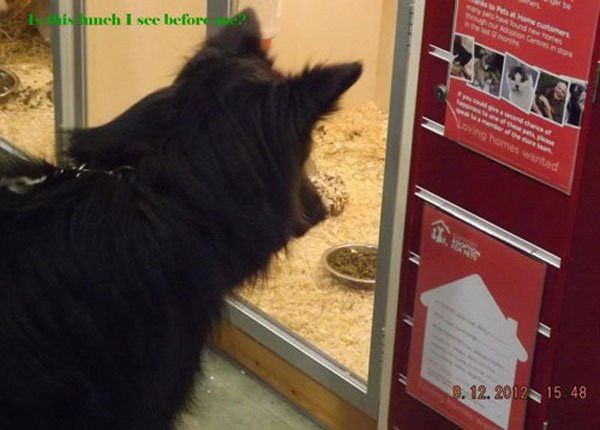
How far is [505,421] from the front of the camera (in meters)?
2.08

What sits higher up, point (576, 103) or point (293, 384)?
point (576, 103)

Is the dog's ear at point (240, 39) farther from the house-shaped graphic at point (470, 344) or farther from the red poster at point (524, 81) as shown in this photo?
the house-shaped graphic at point (470, 344)

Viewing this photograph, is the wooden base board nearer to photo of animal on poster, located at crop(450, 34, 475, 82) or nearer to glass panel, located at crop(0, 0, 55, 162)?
photo of animal on poster, located at crop(450, 34, 475, 82)

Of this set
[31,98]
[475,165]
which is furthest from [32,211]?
[31,98]

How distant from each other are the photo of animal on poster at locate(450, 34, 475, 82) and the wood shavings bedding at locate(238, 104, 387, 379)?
0.82 metres

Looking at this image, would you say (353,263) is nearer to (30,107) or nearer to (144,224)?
(144,224)

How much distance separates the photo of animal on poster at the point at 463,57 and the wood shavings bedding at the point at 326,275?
2.68ft

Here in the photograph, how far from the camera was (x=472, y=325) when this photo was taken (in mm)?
2098

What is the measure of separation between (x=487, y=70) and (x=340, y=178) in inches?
49.0

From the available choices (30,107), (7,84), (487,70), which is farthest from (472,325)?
(7,84)

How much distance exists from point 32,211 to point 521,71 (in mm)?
847

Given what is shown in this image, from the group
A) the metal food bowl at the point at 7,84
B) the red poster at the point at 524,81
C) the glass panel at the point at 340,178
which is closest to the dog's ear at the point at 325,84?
the red poster at the point at 524,81

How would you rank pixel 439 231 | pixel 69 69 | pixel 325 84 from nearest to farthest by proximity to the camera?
pixel 325 84, pixel 439 231, pixel 69 69

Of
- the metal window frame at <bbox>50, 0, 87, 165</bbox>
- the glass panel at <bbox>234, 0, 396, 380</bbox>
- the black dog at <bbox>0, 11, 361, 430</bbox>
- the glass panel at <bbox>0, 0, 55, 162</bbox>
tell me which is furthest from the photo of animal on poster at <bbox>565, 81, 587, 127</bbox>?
the glass panel at <bbox>0, 0, 55, 162</bbox>
